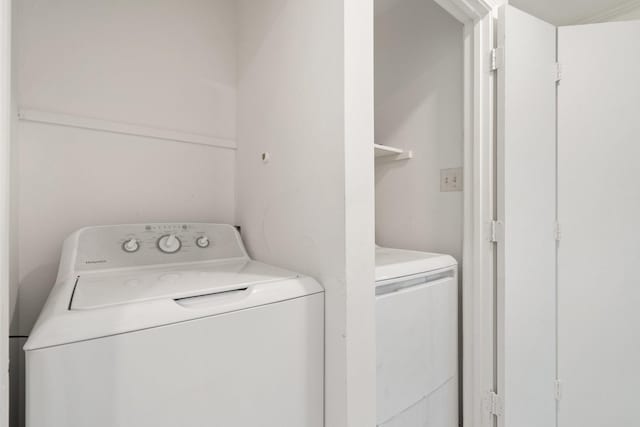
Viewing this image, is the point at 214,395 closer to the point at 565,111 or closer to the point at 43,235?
the point at 43,235

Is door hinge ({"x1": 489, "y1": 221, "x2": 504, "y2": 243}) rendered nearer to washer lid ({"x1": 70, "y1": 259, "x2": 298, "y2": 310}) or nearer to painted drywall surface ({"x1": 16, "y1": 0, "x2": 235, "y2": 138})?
washer lid ({"x1": 70, "y1": 259, "x2": 298, "y2": 310})

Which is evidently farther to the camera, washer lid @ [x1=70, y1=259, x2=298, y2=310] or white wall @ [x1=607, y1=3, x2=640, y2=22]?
white wall @ [x1=607, y1=3, x2=640, y2=22]

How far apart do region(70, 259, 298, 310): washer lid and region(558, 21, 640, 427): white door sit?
1.50 metres

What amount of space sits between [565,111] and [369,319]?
1506 mm

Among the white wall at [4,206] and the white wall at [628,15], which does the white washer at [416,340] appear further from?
the white wall at [628,15]

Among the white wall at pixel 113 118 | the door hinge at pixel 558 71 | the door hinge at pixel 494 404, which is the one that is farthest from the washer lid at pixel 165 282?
the door hinge at pixel 558 71

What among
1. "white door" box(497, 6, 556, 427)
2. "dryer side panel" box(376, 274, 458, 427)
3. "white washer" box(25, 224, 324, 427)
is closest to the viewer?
"white washer" box(25, 224, 324, 427)

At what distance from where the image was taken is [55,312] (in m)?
0.55

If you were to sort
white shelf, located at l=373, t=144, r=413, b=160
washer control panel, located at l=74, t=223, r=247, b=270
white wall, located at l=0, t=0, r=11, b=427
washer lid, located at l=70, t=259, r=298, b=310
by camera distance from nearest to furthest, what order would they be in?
white wall, located at l=0, t=0, r=11, b=427
washer lid, located at l=70, t=259, r=298, b=310
washer control panel, located at l=74, t=223, r=247, b=270
white shelf, located at l=373, t=144, r=413, b=160

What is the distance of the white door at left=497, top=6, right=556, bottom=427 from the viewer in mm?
1266

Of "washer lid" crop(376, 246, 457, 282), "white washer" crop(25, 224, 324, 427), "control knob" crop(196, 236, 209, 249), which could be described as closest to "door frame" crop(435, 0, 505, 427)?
"washer lid" crop(376, 246, 457, 282)

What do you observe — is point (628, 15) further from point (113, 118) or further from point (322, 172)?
point (113, 118)

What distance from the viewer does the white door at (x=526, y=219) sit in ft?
4.15

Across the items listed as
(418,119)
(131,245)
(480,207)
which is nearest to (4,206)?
(131,245)
